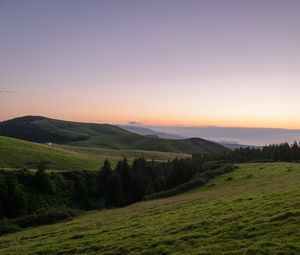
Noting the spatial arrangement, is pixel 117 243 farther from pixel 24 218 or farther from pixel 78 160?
pixel 78 160

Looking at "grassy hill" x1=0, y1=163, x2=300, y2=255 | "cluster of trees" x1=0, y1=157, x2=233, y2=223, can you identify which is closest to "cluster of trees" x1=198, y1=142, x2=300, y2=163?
"cluster of trees" x1=0, y1=157, x2=233, y2=223

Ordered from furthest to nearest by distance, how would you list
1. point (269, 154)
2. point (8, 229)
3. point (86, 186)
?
point (269, 154) < point (86, 186) < point (8, 229)

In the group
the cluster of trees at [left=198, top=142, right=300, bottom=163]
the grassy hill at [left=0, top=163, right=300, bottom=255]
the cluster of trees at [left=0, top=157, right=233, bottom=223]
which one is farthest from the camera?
the cluster of trees at [left=198, top=142, right=300, bottom=163]

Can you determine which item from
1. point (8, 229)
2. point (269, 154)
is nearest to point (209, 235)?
point (8, 229)

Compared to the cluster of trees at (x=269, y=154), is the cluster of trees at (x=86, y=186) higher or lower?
lower

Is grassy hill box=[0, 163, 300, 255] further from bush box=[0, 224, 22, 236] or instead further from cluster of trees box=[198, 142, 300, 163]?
cluster of trees box=[198, 142, 300, 163]

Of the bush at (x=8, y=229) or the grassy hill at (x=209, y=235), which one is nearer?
the grassy hill at (x=209, y=235)

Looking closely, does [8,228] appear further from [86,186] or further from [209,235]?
[209,235]

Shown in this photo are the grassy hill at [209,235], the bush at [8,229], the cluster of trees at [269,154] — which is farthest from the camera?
the cluster of trees at [269,154]

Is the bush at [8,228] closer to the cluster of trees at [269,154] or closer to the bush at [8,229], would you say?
the bush at [8,229]

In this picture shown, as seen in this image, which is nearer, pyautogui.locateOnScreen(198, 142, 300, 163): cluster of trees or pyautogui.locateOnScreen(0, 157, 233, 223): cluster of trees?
pyautogui.locateOnScreen(0, 157, 233, 223): cluster of trees

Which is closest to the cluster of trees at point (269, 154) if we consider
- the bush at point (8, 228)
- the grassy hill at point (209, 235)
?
the bush at point (8, 228)

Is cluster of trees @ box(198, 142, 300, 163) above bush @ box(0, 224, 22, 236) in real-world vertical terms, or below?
above

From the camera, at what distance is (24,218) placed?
46.1 meters
